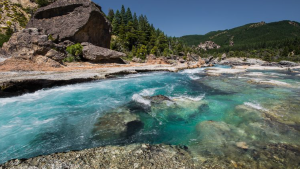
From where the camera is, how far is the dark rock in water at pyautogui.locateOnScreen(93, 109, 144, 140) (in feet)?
15.4

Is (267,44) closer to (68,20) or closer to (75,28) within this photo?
(75,28)

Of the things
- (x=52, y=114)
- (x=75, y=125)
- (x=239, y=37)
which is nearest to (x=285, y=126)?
(x=75, y=125)

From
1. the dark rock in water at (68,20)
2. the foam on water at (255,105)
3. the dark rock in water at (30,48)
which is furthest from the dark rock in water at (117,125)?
the dark rock in water at (68,20)

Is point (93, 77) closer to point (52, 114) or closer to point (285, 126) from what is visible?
point (52, 114)

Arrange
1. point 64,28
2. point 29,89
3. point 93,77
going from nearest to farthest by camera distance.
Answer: point 29,89 < point 93,77 < point 64,28

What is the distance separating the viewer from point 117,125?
17.5ft

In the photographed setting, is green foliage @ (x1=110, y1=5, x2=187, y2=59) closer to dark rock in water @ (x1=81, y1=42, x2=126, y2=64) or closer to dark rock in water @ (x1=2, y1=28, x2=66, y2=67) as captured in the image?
dark rock in water @ (x1=81, y1=42, x2=126, y2=64)

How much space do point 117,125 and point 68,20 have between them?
26.5 m

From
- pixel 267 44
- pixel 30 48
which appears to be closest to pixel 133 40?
pixel 30 48

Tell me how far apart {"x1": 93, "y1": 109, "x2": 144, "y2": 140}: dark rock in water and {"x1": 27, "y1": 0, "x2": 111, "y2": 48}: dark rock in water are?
2293cm

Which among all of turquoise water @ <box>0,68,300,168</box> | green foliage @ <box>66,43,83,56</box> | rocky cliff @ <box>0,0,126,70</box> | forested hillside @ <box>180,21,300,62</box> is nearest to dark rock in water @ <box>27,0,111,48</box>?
rocky cliff @ <box>0,0,126,70</box>

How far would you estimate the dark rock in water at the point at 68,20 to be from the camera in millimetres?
24000

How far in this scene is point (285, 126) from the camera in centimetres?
501

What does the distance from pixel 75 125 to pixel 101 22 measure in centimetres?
2681
